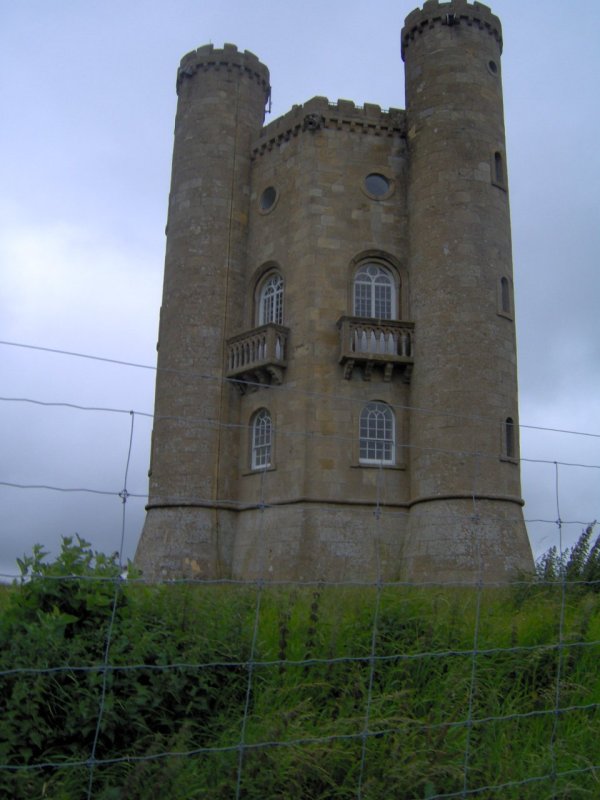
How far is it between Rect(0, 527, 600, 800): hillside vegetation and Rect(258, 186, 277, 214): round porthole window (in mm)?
17559

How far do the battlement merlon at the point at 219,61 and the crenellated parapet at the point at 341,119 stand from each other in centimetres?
314

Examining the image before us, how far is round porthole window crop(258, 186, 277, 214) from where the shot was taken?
2530cm

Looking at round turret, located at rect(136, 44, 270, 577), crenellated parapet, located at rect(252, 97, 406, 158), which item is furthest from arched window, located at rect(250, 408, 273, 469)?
crenellated parapet, located at rect(252, 97, 406, 158)

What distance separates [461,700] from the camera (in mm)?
8297

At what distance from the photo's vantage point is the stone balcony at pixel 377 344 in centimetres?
2238

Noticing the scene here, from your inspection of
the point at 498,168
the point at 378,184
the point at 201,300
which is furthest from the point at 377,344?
the point at 498,168

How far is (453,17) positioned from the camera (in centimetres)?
2408

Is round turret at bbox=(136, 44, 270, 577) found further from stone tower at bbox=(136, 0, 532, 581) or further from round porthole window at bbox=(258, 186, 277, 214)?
round porthole window at bbox=(258, 186, 277, 214)

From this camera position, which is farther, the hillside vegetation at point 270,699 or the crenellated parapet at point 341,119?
the crenellated parapet at point 341,119

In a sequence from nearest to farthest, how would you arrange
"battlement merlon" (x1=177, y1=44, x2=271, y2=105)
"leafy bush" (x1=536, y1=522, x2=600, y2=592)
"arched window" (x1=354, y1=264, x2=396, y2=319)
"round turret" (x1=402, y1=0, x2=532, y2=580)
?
"leafy bush" (x1=536, y1=522, x2=600, y2=592) < "round turret" (x1=402, y1=0, x2=532, y2=580) < "arched window" (x1=354, y1=264, x2=396, y2=319) < "battlement merlon" (x1=177, y1=44, x2=271, y2=105)

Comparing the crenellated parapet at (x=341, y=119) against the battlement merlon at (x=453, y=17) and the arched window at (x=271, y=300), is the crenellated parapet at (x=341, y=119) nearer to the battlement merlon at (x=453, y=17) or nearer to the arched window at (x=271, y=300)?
the battlement merlon at (x=453, y=17)

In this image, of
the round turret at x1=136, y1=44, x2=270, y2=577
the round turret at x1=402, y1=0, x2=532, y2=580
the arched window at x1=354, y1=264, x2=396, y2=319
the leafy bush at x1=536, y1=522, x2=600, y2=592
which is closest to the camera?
the leafy bush at x1=536, y1=522, x2=600, y2=592

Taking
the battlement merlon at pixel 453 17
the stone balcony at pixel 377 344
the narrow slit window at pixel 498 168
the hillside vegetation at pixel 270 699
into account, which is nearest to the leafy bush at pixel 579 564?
the hillside vegetation at pixel 270 699

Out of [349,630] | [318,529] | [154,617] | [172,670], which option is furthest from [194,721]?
[318,529]
